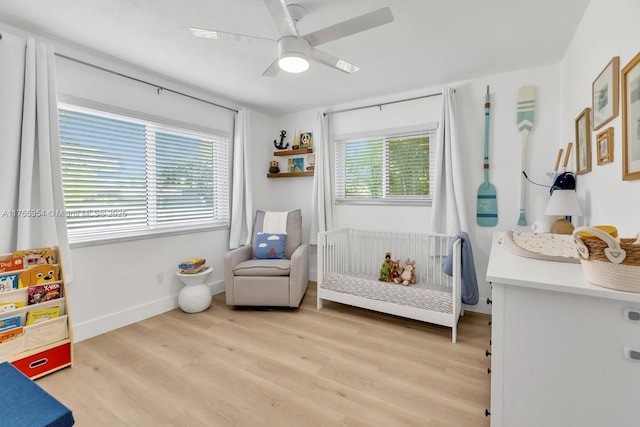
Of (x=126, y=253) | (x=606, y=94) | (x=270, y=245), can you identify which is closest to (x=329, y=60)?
(x=606, y=94)

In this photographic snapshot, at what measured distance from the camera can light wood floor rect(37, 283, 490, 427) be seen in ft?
5.08

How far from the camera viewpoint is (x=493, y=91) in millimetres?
2732

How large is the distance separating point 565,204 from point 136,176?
3294 millimetres

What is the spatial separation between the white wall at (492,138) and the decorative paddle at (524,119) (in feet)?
0.13

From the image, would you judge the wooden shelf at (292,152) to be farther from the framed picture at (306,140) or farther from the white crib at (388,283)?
the white crib at (388,283)

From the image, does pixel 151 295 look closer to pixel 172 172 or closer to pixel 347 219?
pixel 172 172

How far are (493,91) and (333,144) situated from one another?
1738mm

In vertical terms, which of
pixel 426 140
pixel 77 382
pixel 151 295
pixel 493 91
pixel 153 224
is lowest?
pixel 77 382

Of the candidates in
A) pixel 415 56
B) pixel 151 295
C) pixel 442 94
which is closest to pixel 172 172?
pixel 151 295

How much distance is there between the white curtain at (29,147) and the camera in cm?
188

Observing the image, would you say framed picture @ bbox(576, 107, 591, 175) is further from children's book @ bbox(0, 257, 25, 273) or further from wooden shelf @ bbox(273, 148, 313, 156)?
children's book @ bbox(0, 257, 25, 273)

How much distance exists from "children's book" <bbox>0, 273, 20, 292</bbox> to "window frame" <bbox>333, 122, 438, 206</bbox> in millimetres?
2854

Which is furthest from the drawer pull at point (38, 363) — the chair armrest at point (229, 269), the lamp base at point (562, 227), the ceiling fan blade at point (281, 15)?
the lamp base at point (562, 227)

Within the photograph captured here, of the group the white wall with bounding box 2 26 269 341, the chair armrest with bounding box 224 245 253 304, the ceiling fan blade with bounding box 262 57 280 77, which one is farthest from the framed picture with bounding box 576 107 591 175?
the white wall with bounding box 2 26 269 341
